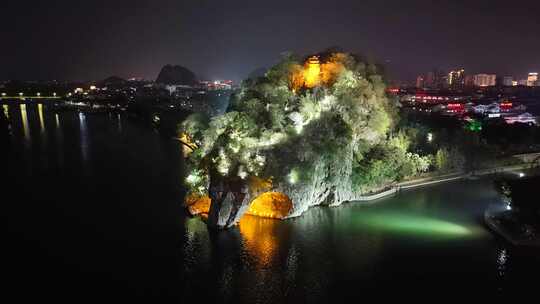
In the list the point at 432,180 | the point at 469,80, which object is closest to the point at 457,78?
the point at 469,80

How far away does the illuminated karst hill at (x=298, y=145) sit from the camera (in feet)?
75.7

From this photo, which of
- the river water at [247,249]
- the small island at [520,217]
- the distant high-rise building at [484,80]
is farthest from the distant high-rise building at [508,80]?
the small island at [520,217]

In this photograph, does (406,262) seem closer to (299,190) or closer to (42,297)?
(299,190)

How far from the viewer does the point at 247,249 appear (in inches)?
770

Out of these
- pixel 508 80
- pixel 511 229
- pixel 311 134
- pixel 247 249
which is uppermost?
pixel 508 80

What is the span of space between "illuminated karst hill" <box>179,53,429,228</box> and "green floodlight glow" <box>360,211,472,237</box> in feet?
10.6

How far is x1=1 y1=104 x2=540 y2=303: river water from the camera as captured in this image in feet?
53.5

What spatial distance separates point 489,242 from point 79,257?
18.8m

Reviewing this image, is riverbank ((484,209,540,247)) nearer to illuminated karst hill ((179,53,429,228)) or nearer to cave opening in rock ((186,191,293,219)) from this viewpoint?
illuminated karst hill ((179,53,429,228))

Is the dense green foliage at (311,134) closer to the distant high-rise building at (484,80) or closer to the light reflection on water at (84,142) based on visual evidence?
the light reflection on water at (84,142)

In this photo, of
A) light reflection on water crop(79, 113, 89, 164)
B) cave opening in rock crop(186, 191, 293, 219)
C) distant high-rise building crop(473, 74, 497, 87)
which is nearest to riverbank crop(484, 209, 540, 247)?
cave opening in rock crop(186, 191, 293, 219)

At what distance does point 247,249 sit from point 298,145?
719 cm

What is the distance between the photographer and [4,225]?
22.5 m

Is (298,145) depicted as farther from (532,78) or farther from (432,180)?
(532,78)
